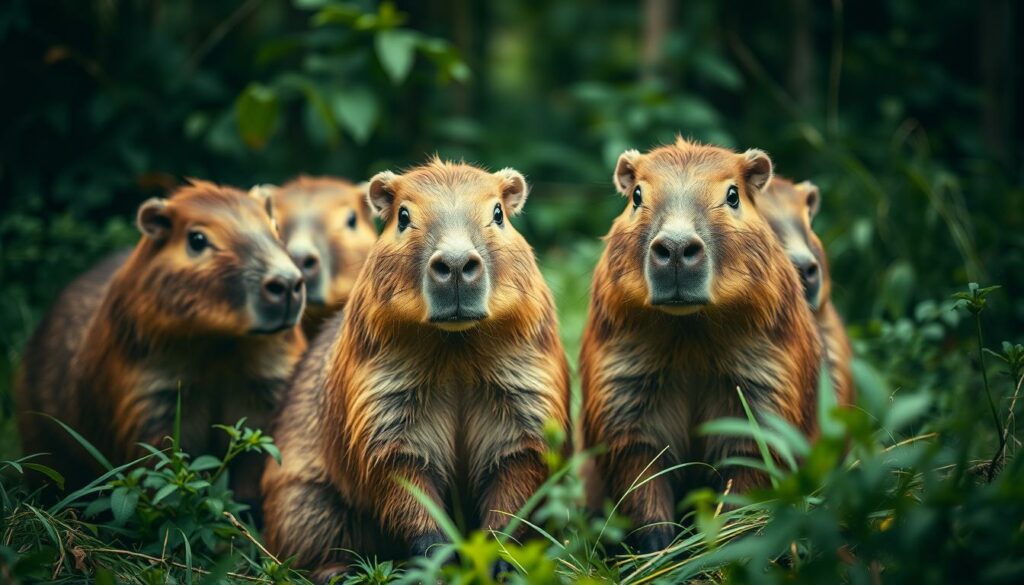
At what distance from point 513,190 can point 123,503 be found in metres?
1.95

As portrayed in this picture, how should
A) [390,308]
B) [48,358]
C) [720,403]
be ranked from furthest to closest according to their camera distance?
[48,358]
[720,403]
[390,308]

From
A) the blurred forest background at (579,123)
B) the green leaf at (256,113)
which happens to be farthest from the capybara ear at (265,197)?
the green leaf at (256,113)

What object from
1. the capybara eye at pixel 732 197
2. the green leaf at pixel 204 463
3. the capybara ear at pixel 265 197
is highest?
the capybara eye at pixel 732 197

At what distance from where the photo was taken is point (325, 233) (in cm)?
526

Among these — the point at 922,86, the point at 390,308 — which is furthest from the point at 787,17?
the point at 390,308

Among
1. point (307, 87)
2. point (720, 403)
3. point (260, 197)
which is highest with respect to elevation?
point (307, 87)

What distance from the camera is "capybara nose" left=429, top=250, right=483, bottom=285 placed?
11.5ft

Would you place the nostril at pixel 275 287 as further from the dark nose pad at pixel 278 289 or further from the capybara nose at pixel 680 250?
the capybara nose at pixel 680 250

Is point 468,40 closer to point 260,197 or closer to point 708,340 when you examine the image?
point 260,197

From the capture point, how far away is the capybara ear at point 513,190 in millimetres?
4137

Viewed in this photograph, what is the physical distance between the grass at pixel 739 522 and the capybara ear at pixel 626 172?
112 centimetres

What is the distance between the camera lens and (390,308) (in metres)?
3.72

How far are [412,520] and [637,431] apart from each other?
973mm

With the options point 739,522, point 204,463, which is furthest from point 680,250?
point 204,463
